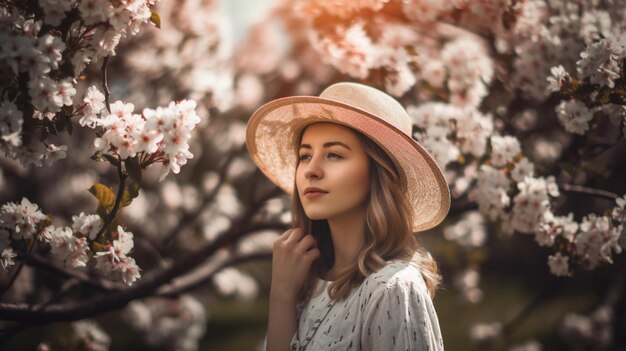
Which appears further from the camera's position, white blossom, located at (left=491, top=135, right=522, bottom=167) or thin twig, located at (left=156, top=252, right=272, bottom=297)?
thin twig, located at (left=156, top=252, right=272, bottom=297)

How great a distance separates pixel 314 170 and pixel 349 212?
218 millimetres

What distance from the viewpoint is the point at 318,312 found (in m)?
1.91

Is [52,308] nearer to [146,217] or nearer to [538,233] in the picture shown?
[538,233]

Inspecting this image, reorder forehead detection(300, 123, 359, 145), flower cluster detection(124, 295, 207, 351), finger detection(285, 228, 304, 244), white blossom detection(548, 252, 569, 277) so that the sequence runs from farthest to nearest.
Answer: flower cluster detection(124, 295, 207, 351), white blossom detection(548, 252, 569, 277), finger detection(285, 228, 304, 244), forehead detection(300, 123, 359, 145)

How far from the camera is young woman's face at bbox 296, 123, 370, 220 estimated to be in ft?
6.33

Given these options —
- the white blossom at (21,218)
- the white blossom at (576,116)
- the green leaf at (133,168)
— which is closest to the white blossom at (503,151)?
the white blossom at (576,116)

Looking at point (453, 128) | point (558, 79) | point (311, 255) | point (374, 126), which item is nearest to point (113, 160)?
point (311, 255)

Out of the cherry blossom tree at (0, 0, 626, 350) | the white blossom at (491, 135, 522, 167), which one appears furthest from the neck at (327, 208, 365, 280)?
the white blossom at (491, 135, 522, 167)

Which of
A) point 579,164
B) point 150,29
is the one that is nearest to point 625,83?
point 579,164

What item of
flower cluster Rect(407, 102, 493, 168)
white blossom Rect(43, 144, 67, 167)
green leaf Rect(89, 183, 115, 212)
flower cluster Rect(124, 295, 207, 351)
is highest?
white blossom Rect(43, 144, 67, 167)

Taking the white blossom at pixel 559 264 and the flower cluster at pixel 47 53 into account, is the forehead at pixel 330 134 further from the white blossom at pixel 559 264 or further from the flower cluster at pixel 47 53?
the white blossom at pixel 559 264

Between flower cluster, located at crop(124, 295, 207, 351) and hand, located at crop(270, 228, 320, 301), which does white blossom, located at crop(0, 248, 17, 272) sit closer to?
hand, located at crop(270, 228, 320, 301)

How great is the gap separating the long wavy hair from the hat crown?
0.12 meters

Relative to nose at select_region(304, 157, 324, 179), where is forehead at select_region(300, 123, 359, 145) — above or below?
above
